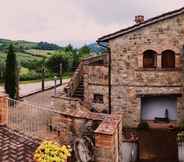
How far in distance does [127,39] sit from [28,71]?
2564 cm

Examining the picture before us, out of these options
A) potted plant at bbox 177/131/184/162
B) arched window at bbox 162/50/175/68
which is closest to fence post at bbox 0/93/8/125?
potted plant at bbox 177/131/184/162

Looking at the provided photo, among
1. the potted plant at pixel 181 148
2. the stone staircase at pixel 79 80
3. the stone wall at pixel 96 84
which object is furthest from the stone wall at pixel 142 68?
the potted plant at pixel 181 148

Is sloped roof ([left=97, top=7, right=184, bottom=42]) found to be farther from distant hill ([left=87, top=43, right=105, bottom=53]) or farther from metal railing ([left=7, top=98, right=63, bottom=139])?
metal railing ([left=7, top=98, right=63, bottom=139])

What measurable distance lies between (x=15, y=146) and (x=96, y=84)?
456 inches

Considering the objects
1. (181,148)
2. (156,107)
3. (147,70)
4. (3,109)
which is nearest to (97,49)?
(156,107)

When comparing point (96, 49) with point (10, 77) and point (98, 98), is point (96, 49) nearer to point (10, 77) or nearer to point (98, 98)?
point (10, 77)

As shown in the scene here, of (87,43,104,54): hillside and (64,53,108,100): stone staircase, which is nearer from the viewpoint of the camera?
(64,53,108,100): stone staircase

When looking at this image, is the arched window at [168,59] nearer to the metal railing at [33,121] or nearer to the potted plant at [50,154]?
the metal railing at [33,121]

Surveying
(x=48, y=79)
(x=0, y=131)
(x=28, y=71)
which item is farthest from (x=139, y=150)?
(x=28, y=71)

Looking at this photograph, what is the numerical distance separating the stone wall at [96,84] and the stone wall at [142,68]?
2.33 ft

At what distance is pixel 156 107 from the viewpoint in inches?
864

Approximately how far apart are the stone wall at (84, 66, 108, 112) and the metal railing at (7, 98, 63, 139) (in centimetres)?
763

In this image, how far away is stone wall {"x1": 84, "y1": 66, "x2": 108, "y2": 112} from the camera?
2223cm

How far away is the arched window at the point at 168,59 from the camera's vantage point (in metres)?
21.3
